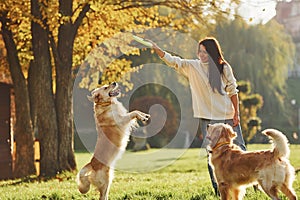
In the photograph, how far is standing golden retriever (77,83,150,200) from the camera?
263 inches

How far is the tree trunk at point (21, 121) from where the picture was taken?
535 inches

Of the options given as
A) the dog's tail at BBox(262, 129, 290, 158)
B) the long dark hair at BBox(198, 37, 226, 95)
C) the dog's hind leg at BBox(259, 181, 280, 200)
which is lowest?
the dog's hind leg at BBox(259, 181, 280, 200)

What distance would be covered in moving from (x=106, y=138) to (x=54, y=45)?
6.57 metres

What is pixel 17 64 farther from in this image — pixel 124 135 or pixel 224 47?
pixel 224 47

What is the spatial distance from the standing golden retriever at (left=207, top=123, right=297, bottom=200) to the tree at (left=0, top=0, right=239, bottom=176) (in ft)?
19.4

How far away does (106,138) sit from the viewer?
6781 mm

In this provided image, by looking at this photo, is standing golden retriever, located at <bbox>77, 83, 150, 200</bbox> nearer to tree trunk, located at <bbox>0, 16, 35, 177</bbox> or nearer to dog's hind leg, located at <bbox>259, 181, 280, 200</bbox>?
dog's hind leg, located at <bbox>259, 181, 280, 200</bbox>

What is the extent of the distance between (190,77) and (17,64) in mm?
7770

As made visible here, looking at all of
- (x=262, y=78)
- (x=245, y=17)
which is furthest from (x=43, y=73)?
(x=262, y=78)

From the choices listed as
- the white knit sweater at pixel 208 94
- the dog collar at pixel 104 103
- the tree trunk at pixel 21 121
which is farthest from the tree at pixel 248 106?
the dog collar at pixel 104 103

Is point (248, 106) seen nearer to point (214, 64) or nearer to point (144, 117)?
point (214, 64)

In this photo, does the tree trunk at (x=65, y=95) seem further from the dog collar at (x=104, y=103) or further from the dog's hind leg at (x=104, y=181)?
the dog's hind leg at (x=104, y=181)

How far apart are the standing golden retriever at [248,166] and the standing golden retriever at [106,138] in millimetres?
1144

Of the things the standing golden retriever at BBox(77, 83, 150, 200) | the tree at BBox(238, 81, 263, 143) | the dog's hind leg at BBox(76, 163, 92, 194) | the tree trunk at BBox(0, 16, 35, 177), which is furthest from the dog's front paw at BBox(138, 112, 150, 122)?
the tree at BBox(238, 81, 263, 143)
